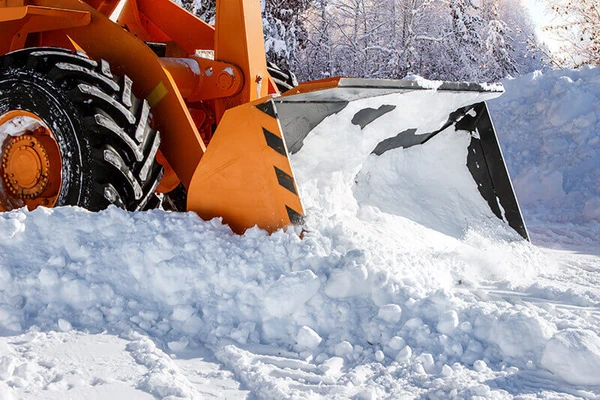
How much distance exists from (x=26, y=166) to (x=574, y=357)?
10.3ft

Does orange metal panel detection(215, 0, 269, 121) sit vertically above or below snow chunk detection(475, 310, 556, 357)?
above

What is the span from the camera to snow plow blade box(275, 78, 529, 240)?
3.29 metres

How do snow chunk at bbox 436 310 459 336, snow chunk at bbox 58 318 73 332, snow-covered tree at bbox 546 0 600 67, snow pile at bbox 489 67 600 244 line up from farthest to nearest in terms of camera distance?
snow-covered tree at bbox 546 0 600 67
snow pile at bbox 489 67 600 244
snow chunk at bbox 436 310 459 336
snow chunk at bbox 58 318 73 332

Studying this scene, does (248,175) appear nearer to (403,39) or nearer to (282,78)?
(282,78)

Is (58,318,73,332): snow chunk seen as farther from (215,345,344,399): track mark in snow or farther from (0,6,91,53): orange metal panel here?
(0,6,91,53): orange metal panel

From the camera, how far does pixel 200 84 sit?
423cm

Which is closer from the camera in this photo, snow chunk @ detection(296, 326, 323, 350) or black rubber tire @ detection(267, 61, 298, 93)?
snow chunk @ detection(296, 326, 323, 350)

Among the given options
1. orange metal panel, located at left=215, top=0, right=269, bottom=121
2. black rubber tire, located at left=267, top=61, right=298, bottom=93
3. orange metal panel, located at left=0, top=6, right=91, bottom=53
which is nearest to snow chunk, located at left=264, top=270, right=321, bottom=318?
orange metal panel, located at left=215, top=0, right=269, bottom=121

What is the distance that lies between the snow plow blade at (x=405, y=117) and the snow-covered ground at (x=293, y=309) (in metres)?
0.08

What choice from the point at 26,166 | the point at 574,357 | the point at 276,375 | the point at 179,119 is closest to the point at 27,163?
the point at 26,166

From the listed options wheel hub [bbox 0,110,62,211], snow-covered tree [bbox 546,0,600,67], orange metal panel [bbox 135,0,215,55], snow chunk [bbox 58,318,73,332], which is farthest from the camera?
snow-covered tree [bbox 546,0,600,67]

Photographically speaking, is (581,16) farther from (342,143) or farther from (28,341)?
(28,341)

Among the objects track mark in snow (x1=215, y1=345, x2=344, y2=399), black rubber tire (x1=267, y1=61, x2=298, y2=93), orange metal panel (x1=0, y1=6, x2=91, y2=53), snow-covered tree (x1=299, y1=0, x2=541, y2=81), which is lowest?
track mark in snow (x1=215, y1=345, x2=344, y2=399)

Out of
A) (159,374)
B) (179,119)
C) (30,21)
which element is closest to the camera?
(159,374)
